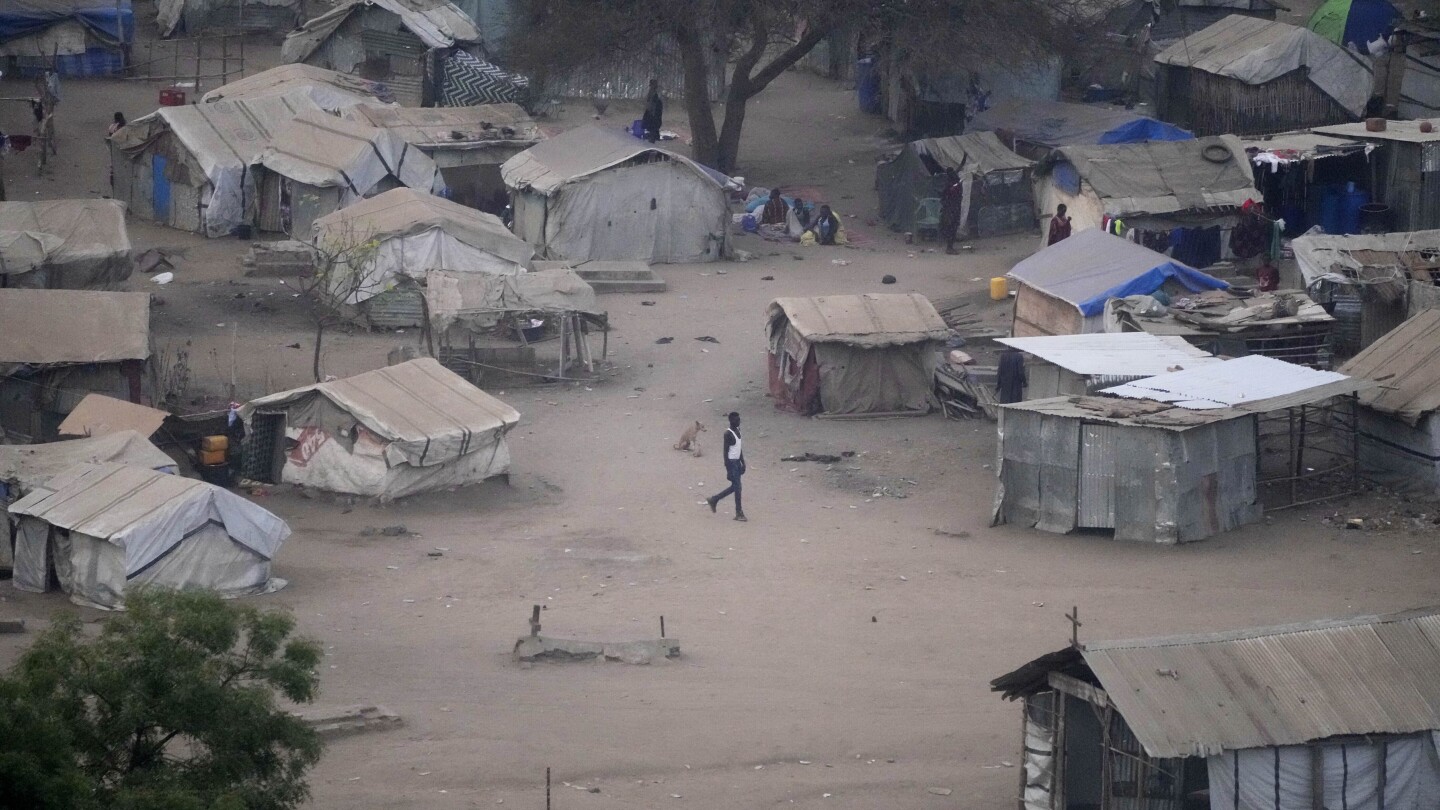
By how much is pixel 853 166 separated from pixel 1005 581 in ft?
69.9

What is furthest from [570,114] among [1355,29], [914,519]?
[914,519]

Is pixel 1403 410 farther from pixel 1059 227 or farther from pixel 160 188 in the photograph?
pixel 160 188

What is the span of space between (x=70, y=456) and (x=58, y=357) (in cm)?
279

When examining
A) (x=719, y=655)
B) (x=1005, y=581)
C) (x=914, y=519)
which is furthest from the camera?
(x=914, y=519)

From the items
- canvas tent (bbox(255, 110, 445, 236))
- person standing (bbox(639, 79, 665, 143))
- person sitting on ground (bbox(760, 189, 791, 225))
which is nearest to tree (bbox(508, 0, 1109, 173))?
Result: person standing (bbox(639, 79, 665, 143))

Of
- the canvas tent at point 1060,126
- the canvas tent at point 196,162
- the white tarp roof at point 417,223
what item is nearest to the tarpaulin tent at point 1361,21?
the canvas tent at point 1060,126

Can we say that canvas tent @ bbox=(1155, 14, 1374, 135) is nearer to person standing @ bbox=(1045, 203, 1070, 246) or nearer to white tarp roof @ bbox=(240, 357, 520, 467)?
person standing @ bbox=(1045, 203, 1070, 246)

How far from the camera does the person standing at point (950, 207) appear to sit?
99.8 feet

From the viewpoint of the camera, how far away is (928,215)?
31031mm

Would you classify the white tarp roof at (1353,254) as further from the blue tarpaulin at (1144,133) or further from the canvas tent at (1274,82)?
Answer: the canvas tent at (1274,82)

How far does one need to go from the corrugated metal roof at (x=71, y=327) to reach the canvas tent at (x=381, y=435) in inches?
67.4

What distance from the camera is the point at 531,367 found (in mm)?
22953

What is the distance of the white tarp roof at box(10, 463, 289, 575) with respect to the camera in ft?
47.0

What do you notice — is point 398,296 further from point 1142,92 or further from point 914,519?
point 1142,92
